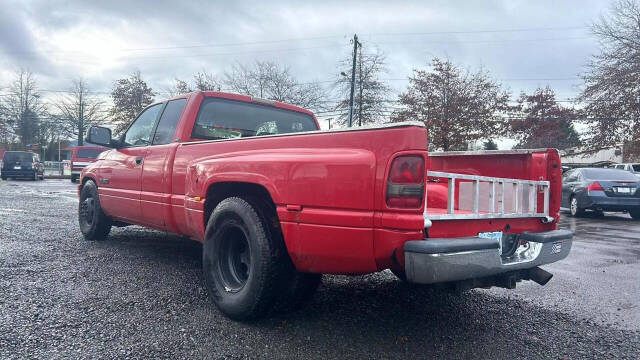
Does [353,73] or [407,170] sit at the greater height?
[353,73]

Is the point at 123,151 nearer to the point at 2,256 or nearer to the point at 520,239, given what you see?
the point at 2,256

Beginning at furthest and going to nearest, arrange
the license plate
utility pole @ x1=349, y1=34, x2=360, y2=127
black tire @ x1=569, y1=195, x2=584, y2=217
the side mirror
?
1. utility pole @ x1=349, y1=34, x2=360, y2=127
2. black tire @ x1=569, y1=195, x2=584, y2=217
3. the side mirror
4. the license plate

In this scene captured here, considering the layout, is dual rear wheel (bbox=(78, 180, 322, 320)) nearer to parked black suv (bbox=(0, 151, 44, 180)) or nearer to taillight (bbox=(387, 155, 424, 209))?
taillight (bbox=(387, 155, 424, 209))

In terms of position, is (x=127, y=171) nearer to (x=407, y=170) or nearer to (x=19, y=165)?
(x=407, y=170)

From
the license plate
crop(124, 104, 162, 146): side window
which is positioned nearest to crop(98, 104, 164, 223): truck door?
crop(124, 104, 162, 146): side window

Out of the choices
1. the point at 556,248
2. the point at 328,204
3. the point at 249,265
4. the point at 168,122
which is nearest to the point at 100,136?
the point at 168,122

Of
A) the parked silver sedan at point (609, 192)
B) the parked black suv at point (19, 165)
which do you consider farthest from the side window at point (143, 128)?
the parked black suv at point (19, 165)

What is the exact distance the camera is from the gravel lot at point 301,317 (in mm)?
2727

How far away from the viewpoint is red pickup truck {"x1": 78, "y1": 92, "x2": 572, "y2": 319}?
246cm

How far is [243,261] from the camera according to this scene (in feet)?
11.1

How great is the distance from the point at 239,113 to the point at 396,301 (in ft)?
7.99

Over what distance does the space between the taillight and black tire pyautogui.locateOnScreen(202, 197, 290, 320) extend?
3.09ft

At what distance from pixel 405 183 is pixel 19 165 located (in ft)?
94.2

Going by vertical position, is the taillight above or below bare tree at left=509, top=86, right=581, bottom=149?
below
